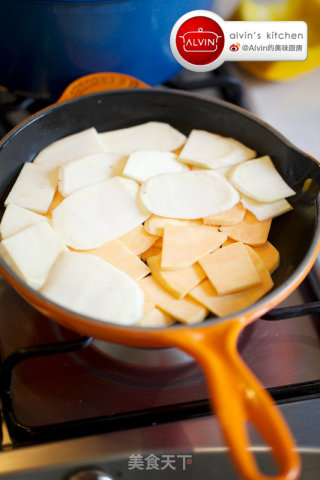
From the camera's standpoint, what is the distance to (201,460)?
52 centimetres

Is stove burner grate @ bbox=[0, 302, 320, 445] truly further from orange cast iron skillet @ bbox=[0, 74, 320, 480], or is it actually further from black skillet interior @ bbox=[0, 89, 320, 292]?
black skillet interior @ bbox=[0, 89, 320, 292]

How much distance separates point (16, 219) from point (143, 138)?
0.77 feet

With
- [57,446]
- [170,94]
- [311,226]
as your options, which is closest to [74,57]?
[170,94]

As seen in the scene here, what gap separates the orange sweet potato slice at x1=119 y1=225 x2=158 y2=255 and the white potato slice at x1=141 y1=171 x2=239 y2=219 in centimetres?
3

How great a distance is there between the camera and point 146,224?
63 cm

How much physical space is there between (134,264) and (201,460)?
0.74 feet

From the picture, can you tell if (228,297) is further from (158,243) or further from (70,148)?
(70,148)

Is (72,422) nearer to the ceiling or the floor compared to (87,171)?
nearer to the floor

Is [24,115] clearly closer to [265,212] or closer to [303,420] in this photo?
[265,212]

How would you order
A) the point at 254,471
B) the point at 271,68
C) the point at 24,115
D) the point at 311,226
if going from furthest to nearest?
the point at 271,68 → the point at 24,115 → the point at 311,226 → the point at 254,471

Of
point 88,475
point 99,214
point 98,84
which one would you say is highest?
point 98,84

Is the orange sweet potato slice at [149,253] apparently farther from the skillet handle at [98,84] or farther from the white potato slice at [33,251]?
the skillet handle at [98,84]

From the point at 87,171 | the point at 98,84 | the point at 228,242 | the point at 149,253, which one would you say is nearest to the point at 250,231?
the point at 228,242

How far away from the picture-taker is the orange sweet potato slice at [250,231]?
636mm
